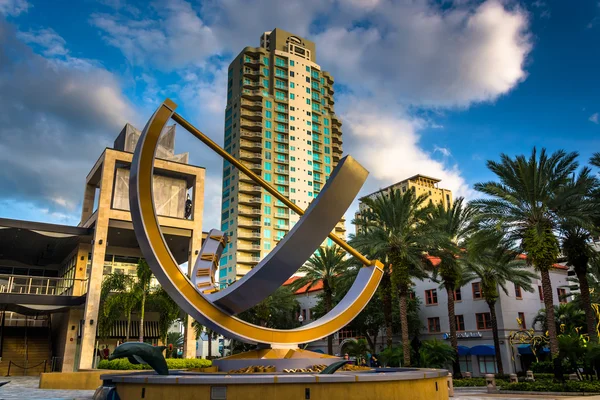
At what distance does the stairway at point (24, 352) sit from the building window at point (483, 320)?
116 feet

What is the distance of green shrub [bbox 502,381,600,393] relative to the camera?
825 inches

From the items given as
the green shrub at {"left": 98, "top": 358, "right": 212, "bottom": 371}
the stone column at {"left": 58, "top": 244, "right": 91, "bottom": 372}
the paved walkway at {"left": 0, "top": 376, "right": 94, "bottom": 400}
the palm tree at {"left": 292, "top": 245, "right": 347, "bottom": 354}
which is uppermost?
the palm tree at {"left": 292, "top": 245, "right": 347, "bottom": 354}

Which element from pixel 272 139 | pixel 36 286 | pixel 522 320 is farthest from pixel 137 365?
pixel 272 139

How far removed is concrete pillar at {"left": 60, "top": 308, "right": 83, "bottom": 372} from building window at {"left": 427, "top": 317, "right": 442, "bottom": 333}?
31.8 metres

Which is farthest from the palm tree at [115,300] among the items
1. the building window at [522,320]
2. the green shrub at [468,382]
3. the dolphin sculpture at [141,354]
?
the building window at [522,320]

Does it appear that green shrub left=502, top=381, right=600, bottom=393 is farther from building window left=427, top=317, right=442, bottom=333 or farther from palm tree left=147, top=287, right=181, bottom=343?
building window left=427, top=317, right=442, bottom=333

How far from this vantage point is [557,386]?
22.1 m

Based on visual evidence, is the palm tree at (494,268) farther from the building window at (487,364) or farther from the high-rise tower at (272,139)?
the high-rise tower at (272,139)

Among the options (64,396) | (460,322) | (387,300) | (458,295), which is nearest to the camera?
(64,396)

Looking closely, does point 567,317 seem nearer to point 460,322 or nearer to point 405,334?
point 460,322

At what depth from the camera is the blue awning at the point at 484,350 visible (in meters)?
42.0

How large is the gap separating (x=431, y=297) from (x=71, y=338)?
107 ft

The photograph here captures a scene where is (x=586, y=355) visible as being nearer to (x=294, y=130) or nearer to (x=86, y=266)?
(x=86, y=266)

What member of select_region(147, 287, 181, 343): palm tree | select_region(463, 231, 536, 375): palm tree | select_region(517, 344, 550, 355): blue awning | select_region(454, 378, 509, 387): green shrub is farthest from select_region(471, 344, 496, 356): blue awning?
select_region(147, 287, 181, 343): palm tree
